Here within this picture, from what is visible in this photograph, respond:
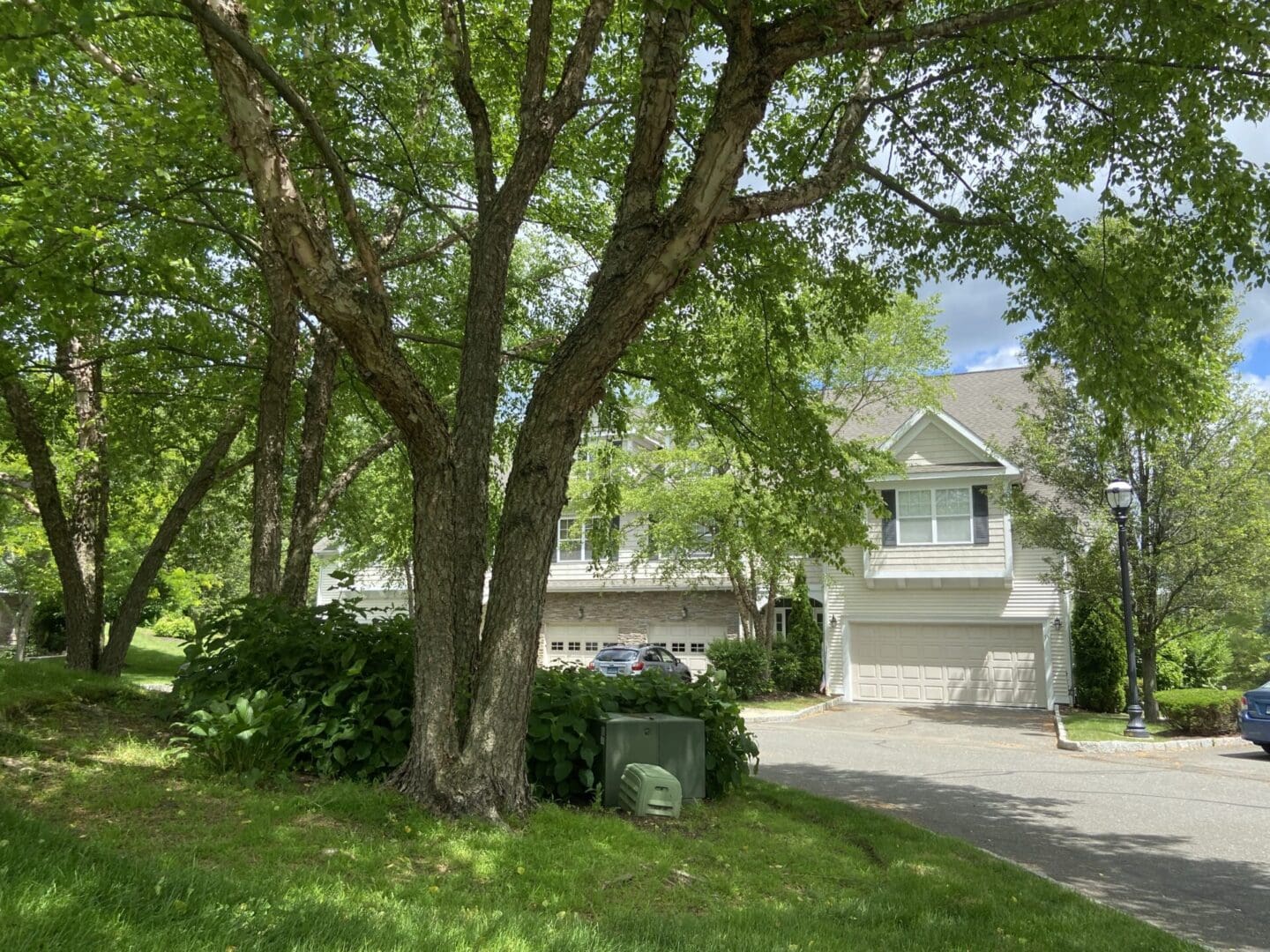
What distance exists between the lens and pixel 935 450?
78.8 ft

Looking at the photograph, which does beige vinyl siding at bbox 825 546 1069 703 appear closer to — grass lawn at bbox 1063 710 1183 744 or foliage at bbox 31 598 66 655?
grass lawn at bbox 1063 710 1183 744

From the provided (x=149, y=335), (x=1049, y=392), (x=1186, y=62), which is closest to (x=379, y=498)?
(x=149, y=335)

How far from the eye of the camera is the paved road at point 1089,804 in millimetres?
6680

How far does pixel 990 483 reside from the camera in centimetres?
A: 2302

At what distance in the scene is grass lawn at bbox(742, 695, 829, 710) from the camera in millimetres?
21041

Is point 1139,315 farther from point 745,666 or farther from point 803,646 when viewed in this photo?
point 803,646

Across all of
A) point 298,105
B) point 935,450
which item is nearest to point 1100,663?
point 935,450

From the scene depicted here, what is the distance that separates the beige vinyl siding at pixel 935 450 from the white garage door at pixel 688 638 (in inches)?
306

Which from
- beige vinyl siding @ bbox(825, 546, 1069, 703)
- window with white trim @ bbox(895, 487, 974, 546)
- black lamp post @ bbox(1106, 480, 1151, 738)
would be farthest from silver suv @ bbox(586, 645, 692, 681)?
black lamp post @ bbox(1106, 480, 1151, 738)

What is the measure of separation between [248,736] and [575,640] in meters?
24.2

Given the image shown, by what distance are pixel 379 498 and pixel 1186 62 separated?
1634cm

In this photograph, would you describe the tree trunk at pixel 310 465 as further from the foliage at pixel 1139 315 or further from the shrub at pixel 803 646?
the shrub at pixel 803 646

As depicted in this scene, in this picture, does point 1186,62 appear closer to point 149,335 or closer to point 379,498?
point 149,335

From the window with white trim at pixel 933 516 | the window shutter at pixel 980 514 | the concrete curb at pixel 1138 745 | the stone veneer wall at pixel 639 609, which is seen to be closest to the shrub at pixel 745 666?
the stone veneer wall at pixel 639 609
